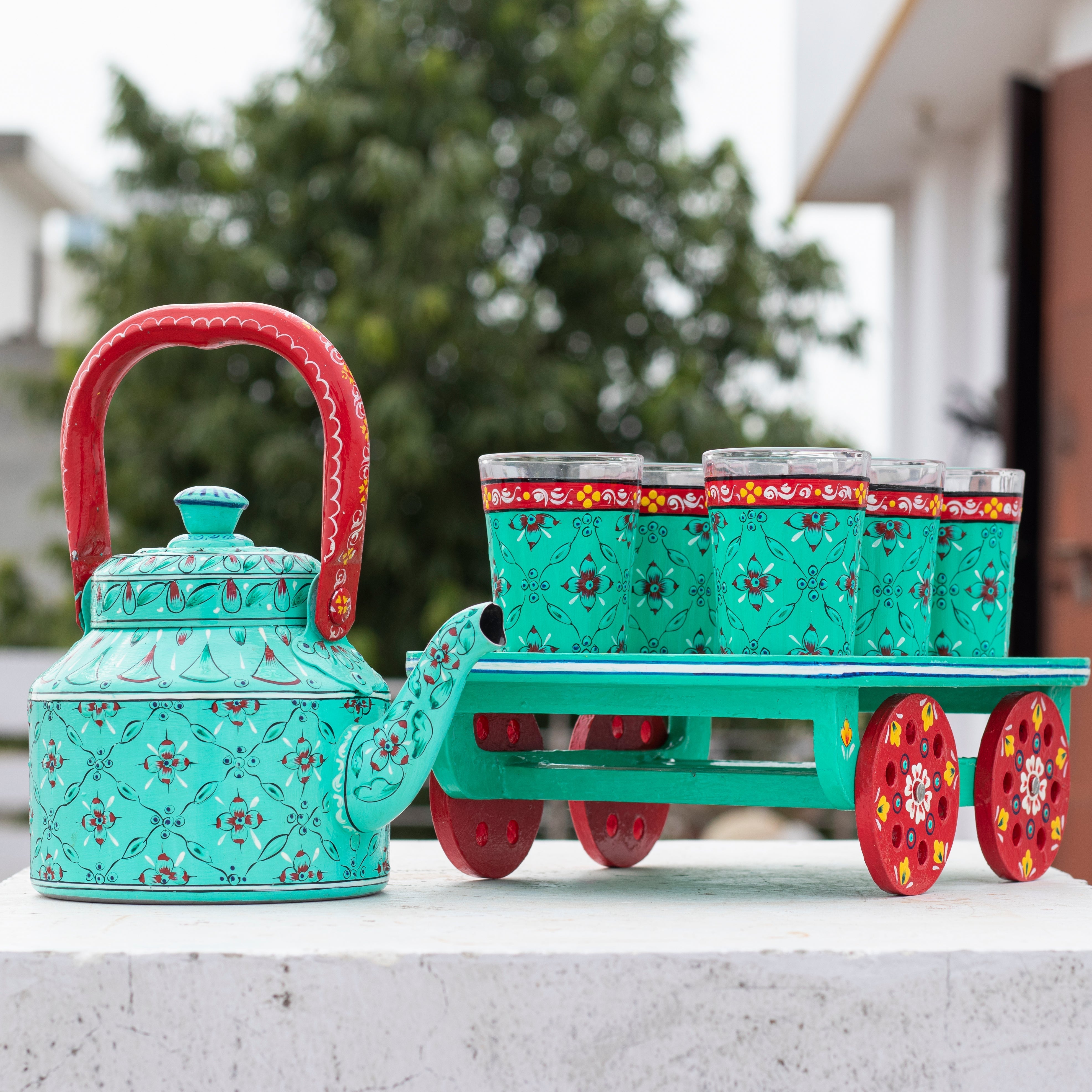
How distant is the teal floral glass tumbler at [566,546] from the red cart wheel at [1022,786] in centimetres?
29

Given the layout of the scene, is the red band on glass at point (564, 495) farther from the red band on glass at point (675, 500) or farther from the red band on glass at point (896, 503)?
the red band on glass at point (896, 503)

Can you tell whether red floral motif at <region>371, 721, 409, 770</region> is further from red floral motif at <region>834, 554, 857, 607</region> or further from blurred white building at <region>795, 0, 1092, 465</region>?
blurred white building at <region>795, 0, 1092, 465</region>

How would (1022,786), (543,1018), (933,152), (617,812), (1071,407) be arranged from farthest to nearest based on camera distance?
(933,152) < (1071,407) < (617,812) < (1022,786) < (543,1018)

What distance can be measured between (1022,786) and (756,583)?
0.99ft

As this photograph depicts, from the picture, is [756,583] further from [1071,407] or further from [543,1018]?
[1071,407]

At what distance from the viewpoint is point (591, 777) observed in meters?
1.08

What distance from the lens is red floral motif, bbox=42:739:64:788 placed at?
0.96 m

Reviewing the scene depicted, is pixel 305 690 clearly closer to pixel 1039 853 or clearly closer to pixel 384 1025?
pixel 384 1025

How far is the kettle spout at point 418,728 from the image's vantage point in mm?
953

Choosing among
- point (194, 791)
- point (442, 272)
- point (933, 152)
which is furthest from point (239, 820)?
point (442, 272)

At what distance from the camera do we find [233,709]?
0.93m

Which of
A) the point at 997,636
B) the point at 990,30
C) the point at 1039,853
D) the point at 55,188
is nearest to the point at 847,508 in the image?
the point at 997,636

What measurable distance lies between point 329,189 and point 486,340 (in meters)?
1.24

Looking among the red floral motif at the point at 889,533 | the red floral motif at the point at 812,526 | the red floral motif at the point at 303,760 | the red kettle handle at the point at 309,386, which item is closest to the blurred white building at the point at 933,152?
the red floral motif at the point at 889,533
